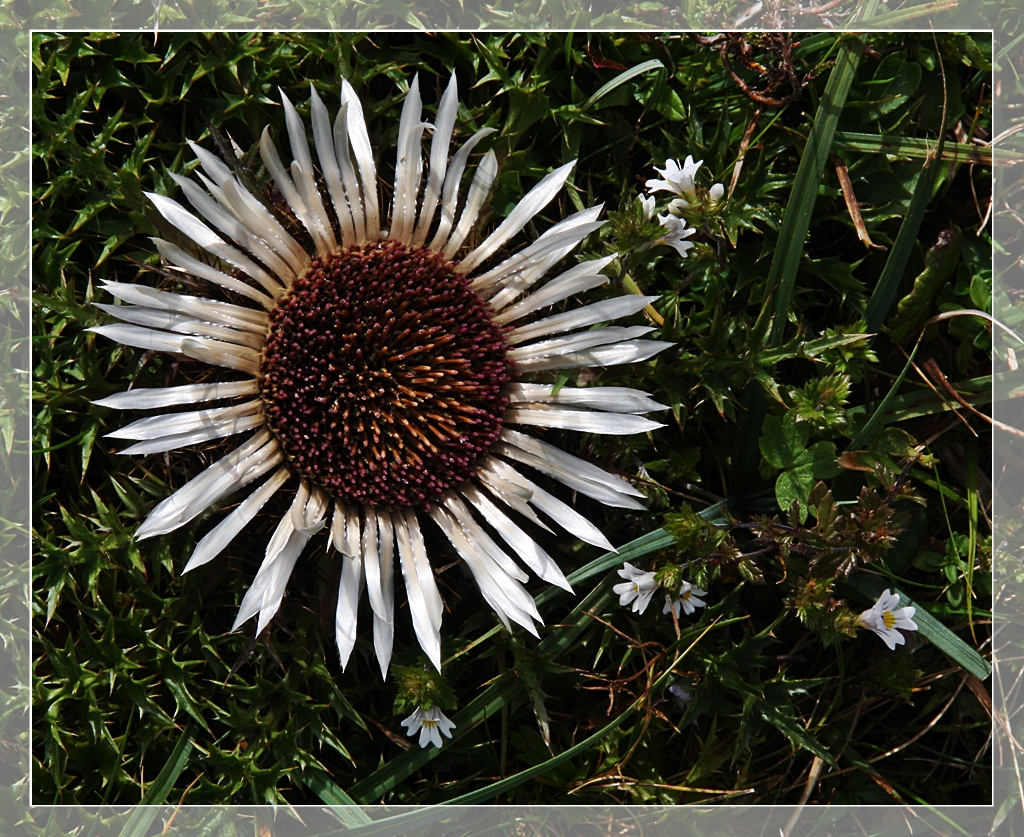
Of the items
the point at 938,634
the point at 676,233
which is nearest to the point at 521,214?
the point at 676,233

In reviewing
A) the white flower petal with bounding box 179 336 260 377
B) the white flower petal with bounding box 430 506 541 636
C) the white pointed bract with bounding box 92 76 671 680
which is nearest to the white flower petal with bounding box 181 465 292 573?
the white pointed bract with bounding box 92 76 671 680

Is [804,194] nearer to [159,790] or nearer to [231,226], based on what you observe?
[231,226]

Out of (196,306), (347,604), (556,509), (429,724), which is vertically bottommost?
(429,724)

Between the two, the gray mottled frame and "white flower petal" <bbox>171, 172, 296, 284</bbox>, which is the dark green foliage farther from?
"white flower petal" <bbox>171, 172, 296, 284</bbox>

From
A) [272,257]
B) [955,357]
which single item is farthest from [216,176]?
[955,357]

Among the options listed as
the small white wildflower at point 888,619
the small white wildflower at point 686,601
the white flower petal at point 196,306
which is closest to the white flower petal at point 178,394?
the white flower petal at point 196,306

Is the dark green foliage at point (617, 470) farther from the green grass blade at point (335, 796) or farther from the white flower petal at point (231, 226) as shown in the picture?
the white flower petal at point (231, 226)
